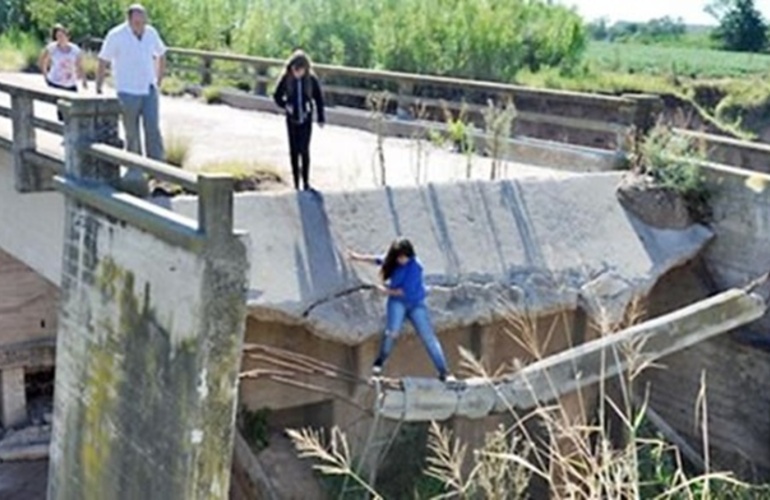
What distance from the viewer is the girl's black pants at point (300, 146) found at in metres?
10.5

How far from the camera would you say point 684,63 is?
40.4 m

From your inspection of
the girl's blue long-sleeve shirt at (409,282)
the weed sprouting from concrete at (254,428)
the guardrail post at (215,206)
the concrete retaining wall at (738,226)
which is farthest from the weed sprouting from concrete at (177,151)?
the concrete retaining wall at (738,226)

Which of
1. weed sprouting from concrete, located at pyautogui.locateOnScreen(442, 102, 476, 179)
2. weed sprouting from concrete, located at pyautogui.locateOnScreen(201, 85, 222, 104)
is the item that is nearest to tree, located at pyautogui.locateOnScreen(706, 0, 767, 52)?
weed sprouting from concrete, located at pyautogui.locateOnScreen(201, 85, 222, 104)

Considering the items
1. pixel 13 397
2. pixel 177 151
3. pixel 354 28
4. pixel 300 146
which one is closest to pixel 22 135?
pixel 177 151

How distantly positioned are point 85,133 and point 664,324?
5.03m

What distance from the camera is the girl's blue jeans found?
30.0ft

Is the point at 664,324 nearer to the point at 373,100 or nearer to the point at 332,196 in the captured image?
the point at 332,196

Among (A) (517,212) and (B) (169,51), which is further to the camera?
(B) (169,51)

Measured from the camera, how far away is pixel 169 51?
19.5 metres

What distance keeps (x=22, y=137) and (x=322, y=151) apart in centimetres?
415

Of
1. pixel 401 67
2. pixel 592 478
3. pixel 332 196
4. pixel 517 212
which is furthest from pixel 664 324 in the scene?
pixel 401 67

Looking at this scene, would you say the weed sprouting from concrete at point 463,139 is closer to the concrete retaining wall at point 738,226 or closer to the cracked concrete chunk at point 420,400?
the concrete retaining wall at point 738,226

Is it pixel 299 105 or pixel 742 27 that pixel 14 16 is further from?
pixel 742 27

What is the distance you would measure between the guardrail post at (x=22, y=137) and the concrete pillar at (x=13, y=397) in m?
4.45
